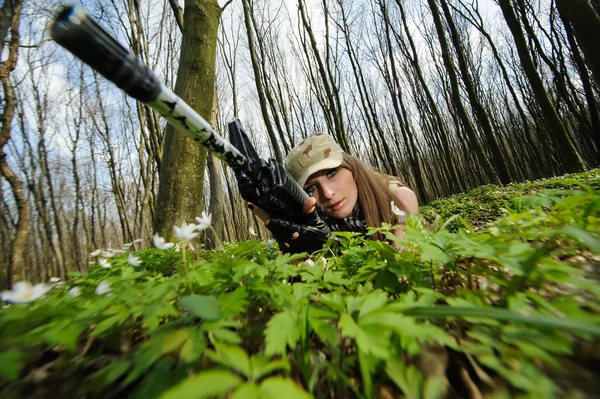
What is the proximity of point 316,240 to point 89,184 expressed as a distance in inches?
873

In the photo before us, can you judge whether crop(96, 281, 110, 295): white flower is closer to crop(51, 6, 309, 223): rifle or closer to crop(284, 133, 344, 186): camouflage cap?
crop(51, 6, 309, 223): rifle

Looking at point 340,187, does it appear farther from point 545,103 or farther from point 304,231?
point 545,103

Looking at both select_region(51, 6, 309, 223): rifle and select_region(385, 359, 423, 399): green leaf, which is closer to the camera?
select_region(385, 359, 423, 399): green leaf

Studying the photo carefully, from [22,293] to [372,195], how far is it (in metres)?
2.09

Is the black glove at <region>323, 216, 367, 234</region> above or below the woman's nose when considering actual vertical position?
below

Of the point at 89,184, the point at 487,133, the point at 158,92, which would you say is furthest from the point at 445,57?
the point at 89,184

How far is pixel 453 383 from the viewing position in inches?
17.3

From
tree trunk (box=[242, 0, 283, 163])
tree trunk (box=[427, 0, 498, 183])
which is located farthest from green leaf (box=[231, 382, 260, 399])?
tree trunk (box=[427, 0, 498, 183])

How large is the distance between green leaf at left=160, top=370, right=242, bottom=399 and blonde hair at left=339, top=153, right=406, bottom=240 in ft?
5.84

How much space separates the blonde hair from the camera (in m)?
2.10

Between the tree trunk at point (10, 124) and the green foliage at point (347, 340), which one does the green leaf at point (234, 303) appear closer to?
the green foliage at point (347, 340)

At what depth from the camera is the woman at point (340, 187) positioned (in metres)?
2.11

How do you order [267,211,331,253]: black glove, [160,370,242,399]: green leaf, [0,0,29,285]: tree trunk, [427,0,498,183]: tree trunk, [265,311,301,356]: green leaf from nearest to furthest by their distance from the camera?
1. [160,370,242,399]: green leaf
2. [265,311,301,356]: green leaf
3. [267,211,331,253]: black glove
4. [0,0,29,285]: tree trunk
5. [427,0,498,183]: tree trunk

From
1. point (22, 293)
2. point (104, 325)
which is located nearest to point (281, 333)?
point (104, 325)
